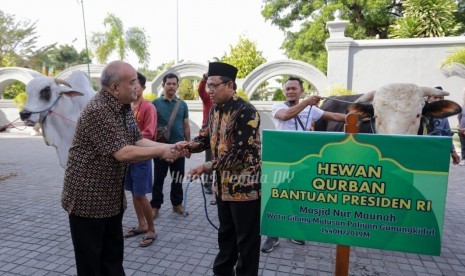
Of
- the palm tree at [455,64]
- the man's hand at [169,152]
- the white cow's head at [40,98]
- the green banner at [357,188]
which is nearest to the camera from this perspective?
the green banner at [357,188]

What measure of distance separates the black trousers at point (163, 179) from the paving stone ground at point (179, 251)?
0.80 ft

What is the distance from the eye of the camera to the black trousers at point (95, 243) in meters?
2.28

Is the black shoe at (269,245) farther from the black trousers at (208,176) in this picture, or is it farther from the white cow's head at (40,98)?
the white cow's head at (40,98)

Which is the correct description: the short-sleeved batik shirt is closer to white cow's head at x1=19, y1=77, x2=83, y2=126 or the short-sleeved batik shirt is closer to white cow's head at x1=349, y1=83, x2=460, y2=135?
white cow's head at x1=19, y1=77, x2=83, y2=126

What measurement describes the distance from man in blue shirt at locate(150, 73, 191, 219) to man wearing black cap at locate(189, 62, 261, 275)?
1.92 m

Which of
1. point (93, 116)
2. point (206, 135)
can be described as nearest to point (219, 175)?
point (206, 135)

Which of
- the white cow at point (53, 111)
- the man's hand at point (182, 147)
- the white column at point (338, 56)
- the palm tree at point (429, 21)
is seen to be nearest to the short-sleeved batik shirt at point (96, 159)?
the man's hand at point (182, 147)

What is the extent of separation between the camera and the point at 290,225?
228 centimetres

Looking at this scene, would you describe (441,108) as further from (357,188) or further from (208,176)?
(208,176)

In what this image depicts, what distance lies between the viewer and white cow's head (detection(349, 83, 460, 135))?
299 centimetres

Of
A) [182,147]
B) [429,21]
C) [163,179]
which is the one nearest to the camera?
[182,147]

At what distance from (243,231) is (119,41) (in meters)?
29.7

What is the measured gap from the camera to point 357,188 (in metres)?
2.08

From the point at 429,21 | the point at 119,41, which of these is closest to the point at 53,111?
the point at 429,21
